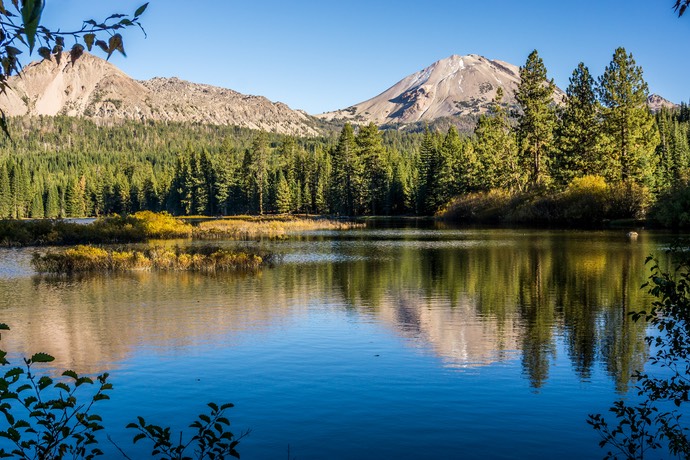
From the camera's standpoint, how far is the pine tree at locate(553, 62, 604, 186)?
70188 mm

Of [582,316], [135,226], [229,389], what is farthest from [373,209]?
[229,389]

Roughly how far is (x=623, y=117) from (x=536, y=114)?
1036cm

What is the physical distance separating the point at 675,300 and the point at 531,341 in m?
8.75

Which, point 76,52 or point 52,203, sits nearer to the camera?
point 76,52

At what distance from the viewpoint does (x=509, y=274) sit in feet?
93.6

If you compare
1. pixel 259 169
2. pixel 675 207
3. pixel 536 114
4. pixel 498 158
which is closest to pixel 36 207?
pixel 259 169

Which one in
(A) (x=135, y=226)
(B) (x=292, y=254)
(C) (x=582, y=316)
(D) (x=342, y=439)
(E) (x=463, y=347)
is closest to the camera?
(D) (x=342, y=439)

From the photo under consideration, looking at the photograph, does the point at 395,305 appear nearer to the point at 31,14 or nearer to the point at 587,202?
the point at 31,14

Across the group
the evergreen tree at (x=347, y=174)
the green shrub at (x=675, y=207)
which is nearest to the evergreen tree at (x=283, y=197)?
the evergreen tree at (x=347, y=174)

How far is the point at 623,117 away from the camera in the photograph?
6812 cm

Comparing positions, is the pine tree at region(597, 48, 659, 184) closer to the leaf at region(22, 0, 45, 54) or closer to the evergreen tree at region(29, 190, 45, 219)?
the leaf at region(22, 0, 45, 54)

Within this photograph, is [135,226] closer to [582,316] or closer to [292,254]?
[292,254]

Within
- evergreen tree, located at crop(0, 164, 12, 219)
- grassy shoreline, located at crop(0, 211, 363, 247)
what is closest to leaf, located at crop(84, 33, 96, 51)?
grassy shoreline, located at crop(0, 211, 363, 247)

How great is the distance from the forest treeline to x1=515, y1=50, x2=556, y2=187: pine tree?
0.43ft
